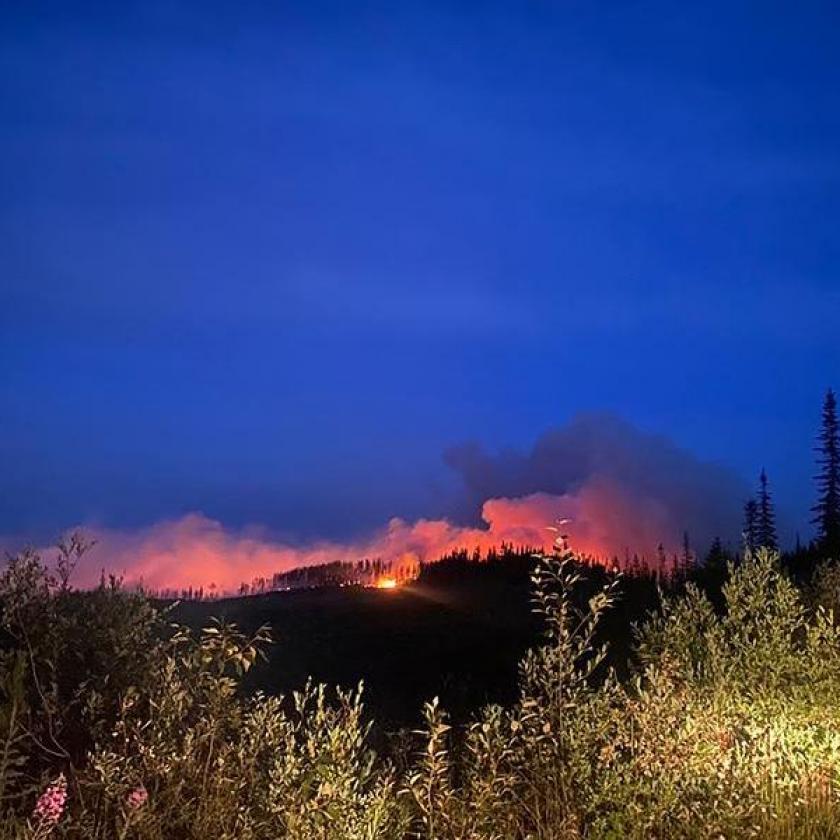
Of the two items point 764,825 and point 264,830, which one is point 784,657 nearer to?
point 764,825

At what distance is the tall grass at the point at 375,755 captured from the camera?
576 cm

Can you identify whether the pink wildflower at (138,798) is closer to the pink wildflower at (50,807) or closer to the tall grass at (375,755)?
the tall grass at (375,755)

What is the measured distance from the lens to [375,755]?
6207mm

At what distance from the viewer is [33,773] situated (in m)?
7.22

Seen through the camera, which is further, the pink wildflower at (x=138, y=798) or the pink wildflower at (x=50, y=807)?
the pink wildflower at (x=138, y=798)

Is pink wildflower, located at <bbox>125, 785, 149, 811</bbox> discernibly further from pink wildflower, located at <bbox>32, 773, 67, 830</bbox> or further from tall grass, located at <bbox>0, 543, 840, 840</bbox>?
pink wildflower, located at <bbox>32, 773, 67, 830</bbox>

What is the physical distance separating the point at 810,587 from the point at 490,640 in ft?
15.3

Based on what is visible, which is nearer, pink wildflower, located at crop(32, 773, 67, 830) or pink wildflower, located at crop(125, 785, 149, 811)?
pink wildflower, located at crop(32, 773, 67, 830)

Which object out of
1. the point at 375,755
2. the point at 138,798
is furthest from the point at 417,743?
the point at 138,798

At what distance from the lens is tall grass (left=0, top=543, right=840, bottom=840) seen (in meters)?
5.76

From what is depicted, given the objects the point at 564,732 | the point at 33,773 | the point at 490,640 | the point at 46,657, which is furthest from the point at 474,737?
the point at 490,640

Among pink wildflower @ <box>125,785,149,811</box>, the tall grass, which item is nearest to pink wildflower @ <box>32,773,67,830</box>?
the tall grass

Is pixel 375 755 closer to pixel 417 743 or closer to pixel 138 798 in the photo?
pixel 138 798

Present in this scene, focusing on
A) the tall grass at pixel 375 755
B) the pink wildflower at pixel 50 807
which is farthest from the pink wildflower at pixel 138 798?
the pink wildflower at pixel 50 807
